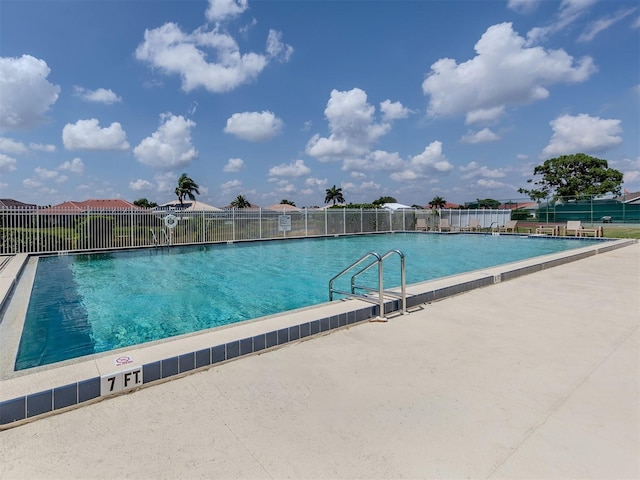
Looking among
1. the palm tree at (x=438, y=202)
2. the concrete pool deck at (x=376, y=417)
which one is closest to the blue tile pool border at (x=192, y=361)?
the concrete pool deck at (x=376, y=417)

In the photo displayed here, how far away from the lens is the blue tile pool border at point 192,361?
6.83 feet

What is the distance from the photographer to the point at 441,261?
10.8m

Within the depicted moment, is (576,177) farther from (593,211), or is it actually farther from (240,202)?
(240,202)

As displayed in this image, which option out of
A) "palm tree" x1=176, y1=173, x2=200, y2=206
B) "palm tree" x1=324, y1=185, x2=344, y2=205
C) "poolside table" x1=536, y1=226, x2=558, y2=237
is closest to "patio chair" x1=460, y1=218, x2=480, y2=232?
"poolside table" x1=536, y1=226, x2=558, y2=237

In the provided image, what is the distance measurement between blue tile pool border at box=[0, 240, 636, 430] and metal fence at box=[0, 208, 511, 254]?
37.3 ft

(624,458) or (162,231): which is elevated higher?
(162,231)

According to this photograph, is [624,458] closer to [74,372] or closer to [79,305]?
[74,372]

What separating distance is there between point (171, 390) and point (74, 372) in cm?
68

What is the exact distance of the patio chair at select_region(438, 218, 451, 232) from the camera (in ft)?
75.2

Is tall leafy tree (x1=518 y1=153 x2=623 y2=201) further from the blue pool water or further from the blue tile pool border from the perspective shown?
the blue tile pool border

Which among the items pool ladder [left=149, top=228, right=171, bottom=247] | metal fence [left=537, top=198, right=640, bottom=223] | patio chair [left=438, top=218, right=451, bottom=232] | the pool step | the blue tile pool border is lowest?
the blue tile pool border

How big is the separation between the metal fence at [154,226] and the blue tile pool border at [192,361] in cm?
1137

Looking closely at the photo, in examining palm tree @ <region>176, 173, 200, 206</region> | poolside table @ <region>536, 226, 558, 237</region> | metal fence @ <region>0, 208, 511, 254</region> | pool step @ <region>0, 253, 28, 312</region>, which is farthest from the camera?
palm tree @ <region>176, 173, 200, 206</region>

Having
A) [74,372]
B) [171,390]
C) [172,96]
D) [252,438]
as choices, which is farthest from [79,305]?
[172,96]
